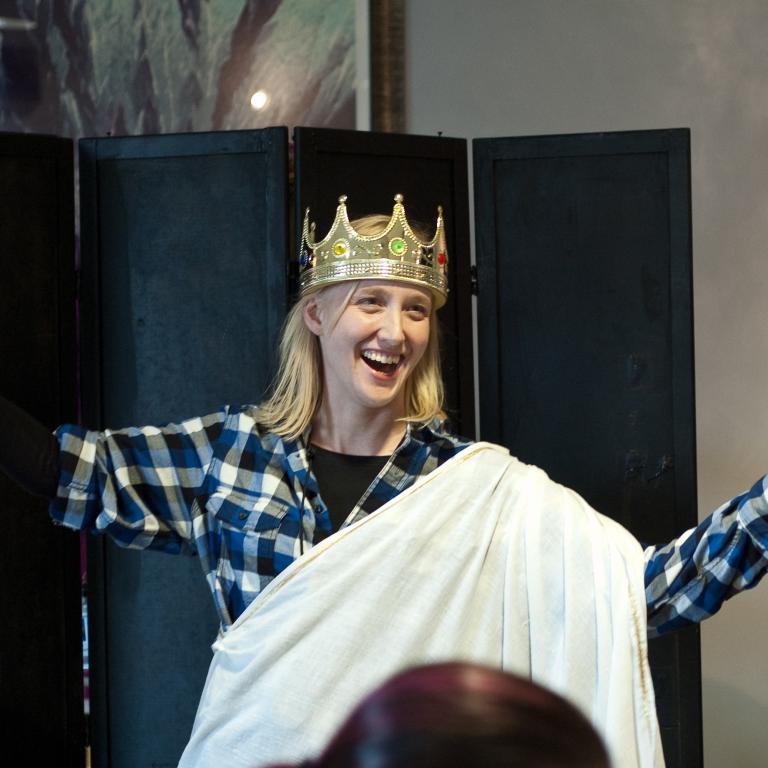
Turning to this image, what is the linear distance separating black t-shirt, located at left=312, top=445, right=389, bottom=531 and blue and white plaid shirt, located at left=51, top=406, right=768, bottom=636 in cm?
2

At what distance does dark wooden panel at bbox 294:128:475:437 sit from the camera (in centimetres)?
207

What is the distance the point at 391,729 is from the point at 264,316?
1737 mm

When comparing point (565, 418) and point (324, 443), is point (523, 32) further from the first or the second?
point (324, 443)

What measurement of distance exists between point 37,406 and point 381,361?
26.9 inches

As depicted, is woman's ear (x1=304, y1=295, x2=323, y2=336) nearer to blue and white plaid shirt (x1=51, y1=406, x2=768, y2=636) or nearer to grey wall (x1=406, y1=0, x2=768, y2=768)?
blue and white plaid shirt (x1=51, y1=406, x2=768, y2=636)

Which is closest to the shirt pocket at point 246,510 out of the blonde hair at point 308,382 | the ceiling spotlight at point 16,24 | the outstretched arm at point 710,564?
the blonde hair at point 308,382

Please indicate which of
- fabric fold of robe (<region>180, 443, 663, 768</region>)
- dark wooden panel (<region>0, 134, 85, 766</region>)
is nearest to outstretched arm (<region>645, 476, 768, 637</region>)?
fabric fold of robe (<region>180, 443, 663, 768</region>)

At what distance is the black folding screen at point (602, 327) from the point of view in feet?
6.91

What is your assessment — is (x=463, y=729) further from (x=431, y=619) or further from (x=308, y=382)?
(x=308, y=382)

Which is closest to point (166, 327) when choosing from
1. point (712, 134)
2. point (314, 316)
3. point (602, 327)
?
point (314, 316)

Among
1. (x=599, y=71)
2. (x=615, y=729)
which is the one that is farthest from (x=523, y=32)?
(x=615, y=729)

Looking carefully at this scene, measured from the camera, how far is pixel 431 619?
155 centimetres

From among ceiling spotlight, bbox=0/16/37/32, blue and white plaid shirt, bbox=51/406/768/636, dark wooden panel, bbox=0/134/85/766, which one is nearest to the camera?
blue and white plaid shirt, bbox=51/406/768/636

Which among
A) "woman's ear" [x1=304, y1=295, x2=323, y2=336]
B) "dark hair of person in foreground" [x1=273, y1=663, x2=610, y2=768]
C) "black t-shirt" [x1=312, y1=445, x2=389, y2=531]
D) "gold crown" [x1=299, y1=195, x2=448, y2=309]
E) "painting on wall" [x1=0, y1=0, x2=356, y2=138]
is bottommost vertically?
"black t-shirt" [x1=312, y1=445, x2=389, y2=531]
